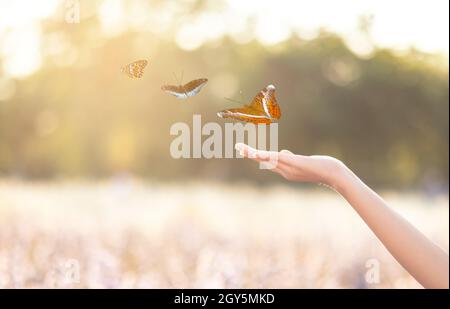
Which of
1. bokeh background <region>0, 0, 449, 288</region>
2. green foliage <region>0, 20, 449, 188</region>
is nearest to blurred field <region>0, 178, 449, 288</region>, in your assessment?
bokeh background <region>0, 0, 449, 288</region>

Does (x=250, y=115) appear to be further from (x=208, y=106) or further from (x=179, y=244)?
(x=208, y=106)

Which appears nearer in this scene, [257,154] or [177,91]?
[257,154]

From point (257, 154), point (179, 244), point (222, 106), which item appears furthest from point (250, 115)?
point (222, 106)

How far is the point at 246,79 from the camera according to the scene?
13.0 m

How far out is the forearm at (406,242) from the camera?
160cm

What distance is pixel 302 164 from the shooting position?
1.77m

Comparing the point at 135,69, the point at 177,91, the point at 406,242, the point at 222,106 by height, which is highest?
the point at 222,106

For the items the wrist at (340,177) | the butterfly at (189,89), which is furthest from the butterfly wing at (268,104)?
the wrist at (340,177)

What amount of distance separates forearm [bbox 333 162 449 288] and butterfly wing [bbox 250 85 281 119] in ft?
2.39

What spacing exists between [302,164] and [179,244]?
331 cm

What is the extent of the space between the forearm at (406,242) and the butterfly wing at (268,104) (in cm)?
73

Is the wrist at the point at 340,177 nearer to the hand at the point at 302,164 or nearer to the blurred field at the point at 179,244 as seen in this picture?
the hand at the point at 302,164

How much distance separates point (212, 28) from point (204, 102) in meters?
1.48
